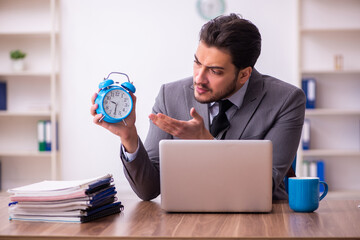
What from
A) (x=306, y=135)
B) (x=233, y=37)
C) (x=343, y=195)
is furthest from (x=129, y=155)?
(x=343, y=195)

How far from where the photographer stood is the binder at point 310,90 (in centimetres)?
425

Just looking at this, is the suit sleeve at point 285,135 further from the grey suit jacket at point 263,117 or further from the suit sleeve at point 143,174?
the suit sleeve at point 143,174

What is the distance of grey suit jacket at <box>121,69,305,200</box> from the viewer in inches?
74.7

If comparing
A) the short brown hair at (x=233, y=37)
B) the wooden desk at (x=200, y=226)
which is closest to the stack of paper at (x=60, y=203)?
the wooden desk at (x=200, y=226)

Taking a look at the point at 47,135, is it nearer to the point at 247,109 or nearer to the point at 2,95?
the point at 2,95

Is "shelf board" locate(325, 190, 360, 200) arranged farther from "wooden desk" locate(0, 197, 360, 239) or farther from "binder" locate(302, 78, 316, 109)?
"wooden desk" locate(0, 197, 360, 239)

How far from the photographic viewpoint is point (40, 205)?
1.38 m

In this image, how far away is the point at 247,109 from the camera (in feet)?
6.63

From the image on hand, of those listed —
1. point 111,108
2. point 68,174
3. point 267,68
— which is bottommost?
Answer: point 68,174

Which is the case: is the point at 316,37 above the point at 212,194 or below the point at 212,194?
above

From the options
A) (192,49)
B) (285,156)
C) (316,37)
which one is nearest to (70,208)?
(285,156)

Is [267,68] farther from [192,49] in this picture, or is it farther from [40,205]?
[40,205]

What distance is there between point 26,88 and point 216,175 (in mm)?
3663

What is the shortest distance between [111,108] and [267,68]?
3.18m
